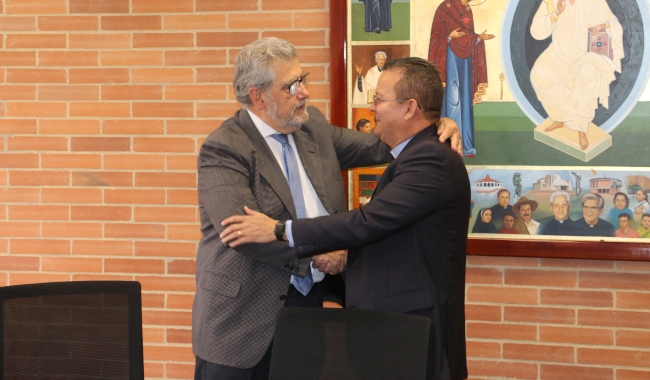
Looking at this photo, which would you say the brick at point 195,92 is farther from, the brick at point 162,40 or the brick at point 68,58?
the brick at point 68,58

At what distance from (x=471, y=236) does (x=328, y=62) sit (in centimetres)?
95

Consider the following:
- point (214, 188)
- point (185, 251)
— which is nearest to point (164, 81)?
point (185, 251)

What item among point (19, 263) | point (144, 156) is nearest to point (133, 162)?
point (144, 156)

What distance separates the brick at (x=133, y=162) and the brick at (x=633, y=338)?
6.83ft

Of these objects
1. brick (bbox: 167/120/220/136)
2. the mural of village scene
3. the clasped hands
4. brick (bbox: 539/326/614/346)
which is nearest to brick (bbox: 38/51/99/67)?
brick (bbox: 167/120/220/136)

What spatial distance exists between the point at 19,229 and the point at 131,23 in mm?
1088

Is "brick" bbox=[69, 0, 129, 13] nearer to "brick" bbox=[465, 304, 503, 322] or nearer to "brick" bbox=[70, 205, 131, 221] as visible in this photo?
"brick" bbox=[70, 205, 131, 221]

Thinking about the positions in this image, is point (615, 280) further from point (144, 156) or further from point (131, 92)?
point (131, 92)

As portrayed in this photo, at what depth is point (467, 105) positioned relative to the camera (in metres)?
2.95

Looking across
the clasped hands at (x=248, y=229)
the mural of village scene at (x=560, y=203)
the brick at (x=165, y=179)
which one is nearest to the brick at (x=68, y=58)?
the brick at (x=165, y=179)

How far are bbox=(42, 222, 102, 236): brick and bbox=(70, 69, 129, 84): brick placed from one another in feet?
2.14

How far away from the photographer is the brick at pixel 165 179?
128 inches

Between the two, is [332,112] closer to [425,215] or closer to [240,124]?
[240,124]

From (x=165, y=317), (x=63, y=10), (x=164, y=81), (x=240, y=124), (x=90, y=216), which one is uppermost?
(x=63, y=10)
